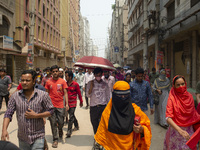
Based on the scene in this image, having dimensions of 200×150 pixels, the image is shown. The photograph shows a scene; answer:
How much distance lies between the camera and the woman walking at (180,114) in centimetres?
310

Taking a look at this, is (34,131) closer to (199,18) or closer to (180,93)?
(180,93)

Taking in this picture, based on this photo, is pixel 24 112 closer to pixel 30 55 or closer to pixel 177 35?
pixel 30 55

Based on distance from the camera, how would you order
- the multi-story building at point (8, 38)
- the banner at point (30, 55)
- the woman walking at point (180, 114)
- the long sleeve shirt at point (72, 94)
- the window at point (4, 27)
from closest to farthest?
the woman walking at point (180, 114) < the long sleeve shirt at point (72, 94) < the banner at point (30, 55) < the multi-story building at point (8, 38) < the window at point (4, 27)

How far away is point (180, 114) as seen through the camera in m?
3.13

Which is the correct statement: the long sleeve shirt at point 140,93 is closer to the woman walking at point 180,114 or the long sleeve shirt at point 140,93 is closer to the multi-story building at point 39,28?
the woman walking at point 180,114

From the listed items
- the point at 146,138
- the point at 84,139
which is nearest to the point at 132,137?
the point at 146,138

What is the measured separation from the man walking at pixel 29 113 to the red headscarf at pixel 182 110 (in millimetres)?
2029

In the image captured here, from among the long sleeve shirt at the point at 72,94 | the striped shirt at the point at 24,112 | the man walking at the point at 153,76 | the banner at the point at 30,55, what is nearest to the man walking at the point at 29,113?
the striped shirt at the point at 24,112

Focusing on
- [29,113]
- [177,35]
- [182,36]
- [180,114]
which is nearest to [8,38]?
[177,35]

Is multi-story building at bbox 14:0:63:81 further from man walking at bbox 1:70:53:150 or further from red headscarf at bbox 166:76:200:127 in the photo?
red headscarf at bbox 166:76:200:127

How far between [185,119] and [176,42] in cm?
1247

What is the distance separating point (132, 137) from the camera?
8.53ft

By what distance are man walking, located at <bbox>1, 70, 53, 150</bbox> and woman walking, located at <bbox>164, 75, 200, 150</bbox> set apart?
2015mm

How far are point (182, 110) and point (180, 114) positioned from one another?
0.25 feet
